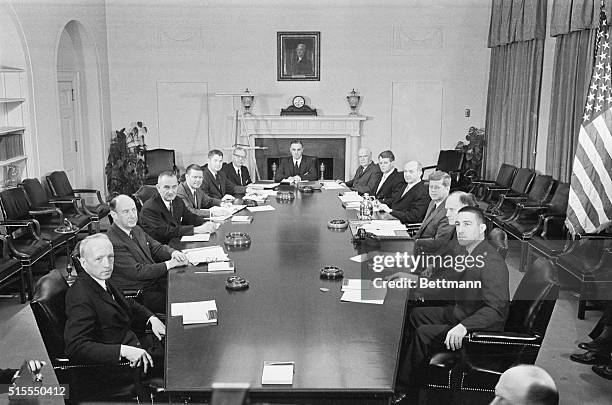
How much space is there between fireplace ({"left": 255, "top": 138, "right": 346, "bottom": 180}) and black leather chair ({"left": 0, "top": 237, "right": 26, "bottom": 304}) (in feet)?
18.2

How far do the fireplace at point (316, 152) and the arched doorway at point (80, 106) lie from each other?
2.70m

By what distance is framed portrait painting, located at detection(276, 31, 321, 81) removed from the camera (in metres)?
10.8

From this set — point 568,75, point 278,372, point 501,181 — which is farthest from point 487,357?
point 501,181

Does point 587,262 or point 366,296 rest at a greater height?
point 366,296

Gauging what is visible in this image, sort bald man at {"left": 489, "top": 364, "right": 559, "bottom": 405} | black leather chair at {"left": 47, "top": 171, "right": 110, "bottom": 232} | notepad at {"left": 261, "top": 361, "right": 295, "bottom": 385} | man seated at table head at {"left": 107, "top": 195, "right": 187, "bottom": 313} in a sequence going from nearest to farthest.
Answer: bald man at {"left": 489, "top": 364, "right": 559, "bottom": 405} < notepad at {"left": 261, "top": 361, "right": 295, "bottom": 385} < man seated at table head at {"left": 107, "top": 195, "right": 187, "bottom": 313} < black leather chair at {"left": 47, "top": 171, "right": 110, "bottom": 232}

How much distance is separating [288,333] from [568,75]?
571cm

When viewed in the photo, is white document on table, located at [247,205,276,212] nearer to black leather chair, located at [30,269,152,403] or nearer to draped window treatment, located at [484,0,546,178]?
black leather chair, located at [30,269,152,403]

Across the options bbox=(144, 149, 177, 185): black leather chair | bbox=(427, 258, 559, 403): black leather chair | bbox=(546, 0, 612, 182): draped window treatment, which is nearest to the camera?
bbox=(427, 258, 559, 403): black leather chair

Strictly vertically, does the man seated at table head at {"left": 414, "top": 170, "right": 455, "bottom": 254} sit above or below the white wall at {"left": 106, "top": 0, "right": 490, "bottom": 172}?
below

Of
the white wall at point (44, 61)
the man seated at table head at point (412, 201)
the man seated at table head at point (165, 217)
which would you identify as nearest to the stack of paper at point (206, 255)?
the man seated at table head at point (165, 217)

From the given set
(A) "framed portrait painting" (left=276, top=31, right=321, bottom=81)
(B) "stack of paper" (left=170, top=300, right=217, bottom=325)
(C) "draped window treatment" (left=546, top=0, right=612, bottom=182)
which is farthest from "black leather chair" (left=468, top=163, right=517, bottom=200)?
(B) "stack of paper" (left=170, top=300, right=217, bottom=325)

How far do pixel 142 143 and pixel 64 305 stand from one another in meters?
8.01

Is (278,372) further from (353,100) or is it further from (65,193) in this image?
(353,100)

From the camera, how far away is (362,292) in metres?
3.53
